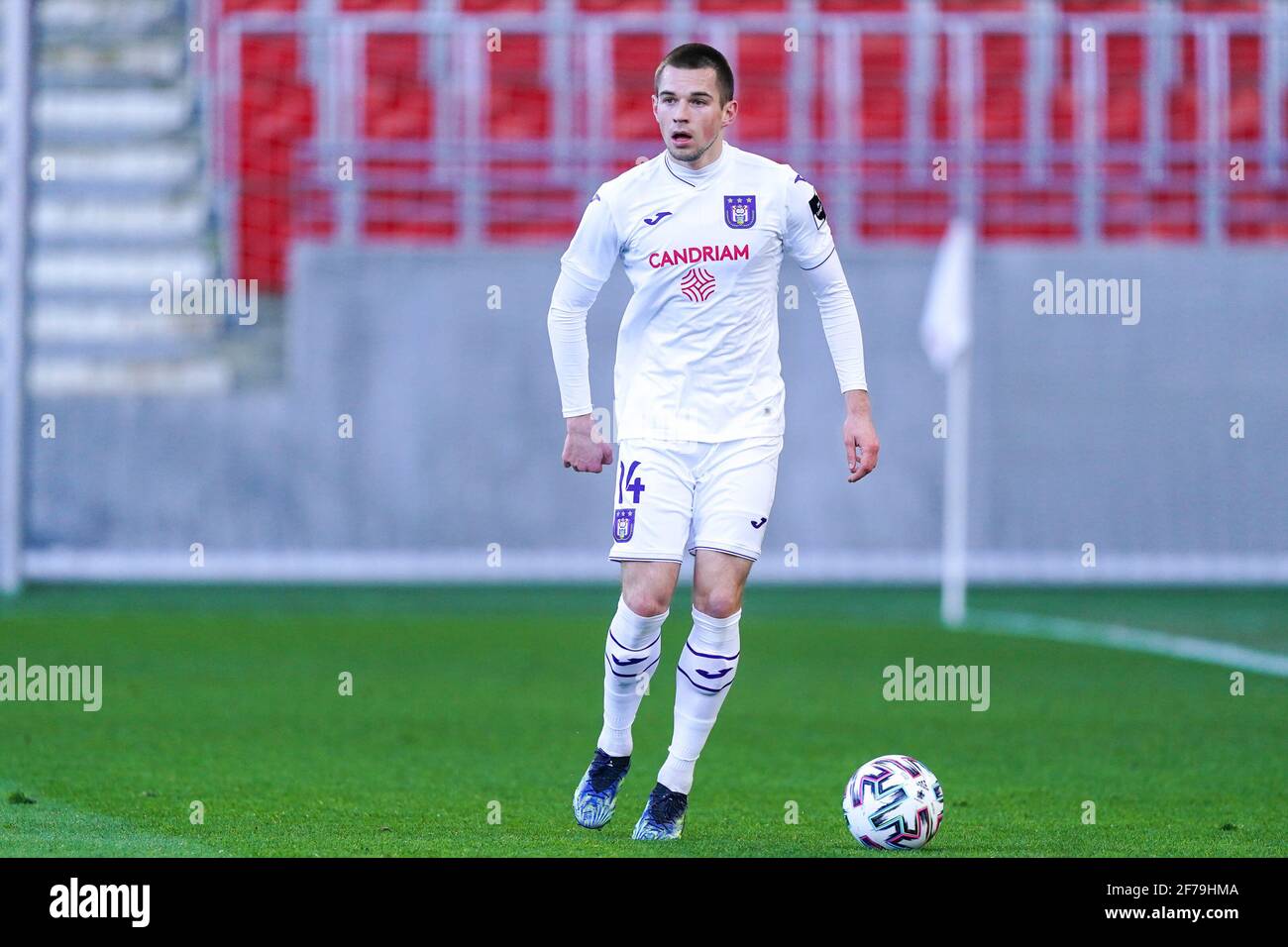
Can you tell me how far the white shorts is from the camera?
19.4 feet

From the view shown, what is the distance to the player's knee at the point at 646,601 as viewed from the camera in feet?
19.4

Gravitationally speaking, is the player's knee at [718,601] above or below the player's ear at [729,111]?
below

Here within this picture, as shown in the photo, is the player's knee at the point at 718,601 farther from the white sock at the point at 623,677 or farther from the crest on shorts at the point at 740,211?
the crest on shorts at the point at 740,211

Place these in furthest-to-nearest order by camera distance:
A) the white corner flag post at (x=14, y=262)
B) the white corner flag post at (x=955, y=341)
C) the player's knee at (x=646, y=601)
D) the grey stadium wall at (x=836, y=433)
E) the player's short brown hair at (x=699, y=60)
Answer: the grey stadium wall at (x=836, y=433) → the white corner flag post at (x=14, y=262) → the white corner flag post at (x=955, y=341) → the player's knee at (x=646, y=601) → the player's short brown hair at (x=699, y=60)

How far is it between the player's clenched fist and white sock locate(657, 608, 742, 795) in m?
0.50

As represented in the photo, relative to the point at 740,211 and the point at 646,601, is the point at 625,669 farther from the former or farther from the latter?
the point at 740,211

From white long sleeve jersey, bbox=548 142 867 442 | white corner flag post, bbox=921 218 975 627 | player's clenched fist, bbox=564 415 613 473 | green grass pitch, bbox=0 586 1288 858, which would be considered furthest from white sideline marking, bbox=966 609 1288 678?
player's clenched fist, bbox=564 415 613 473

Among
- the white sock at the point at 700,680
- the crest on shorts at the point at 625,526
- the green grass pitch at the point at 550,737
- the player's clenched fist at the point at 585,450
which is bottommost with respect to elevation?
the green grass pitch at the point at 550,737

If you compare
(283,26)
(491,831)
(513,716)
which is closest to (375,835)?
(491,831)

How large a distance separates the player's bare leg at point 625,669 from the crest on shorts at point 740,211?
959 millimetres

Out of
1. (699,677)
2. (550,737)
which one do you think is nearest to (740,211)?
(699,677)

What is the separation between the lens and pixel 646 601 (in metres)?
5.91

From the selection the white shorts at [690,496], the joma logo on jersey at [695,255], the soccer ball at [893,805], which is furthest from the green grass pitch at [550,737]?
the joma logo on jersey at [695,255]

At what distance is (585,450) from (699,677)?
28.2 inches
